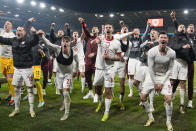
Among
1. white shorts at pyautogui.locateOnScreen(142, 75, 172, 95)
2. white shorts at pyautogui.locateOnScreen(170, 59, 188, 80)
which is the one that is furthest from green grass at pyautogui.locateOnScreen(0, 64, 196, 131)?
white shorts at pyautogui.locateOnScreen(170, 59, 188, 80)

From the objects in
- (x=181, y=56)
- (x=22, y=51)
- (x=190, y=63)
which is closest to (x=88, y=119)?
(x=22, y=51)

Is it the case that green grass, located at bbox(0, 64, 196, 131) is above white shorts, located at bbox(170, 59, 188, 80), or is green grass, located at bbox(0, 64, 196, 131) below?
below

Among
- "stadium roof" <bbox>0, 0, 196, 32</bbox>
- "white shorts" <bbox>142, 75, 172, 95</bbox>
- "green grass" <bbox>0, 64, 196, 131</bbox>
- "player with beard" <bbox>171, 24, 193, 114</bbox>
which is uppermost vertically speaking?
"stadium roof" <bbox>0, 0, 196, 32</bbox>

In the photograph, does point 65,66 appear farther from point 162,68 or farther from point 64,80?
point 162,68

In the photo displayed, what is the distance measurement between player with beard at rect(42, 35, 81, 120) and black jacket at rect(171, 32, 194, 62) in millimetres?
2807

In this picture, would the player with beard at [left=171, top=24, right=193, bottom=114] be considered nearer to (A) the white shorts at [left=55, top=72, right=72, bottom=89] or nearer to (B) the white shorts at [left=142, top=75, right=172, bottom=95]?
(B) the white shorts at [left=142, top=75, right=172, bottom=95]

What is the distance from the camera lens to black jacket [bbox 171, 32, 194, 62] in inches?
220

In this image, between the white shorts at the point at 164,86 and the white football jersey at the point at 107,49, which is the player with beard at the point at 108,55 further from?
the white shorts at the point at 164,86

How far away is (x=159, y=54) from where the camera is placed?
430cm

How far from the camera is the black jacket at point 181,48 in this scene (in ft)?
18.4

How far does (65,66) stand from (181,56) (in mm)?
3076

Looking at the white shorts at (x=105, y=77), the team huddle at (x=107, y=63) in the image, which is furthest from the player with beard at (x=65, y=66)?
the white shorts at (x=105, y=77)

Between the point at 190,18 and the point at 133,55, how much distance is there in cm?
3628

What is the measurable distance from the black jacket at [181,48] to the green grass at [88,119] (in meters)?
1.43
